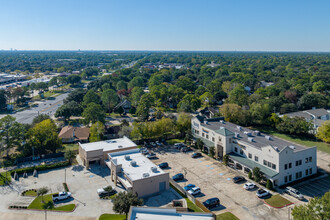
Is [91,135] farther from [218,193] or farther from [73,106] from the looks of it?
[218,193]

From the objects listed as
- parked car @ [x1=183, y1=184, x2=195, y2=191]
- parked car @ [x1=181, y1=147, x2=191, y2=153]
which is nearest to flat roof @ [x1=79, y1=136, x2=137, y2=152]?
parked car @ [x1=181, y1=147, x2=191, y2=153]

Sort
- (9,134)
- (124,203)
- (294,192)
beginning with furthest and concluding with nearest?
(9,134) → (294,192) → (124,203)

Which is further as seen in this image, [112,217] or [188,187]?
[188,187]

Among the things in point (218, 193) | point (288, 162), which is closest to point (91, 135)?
point (218, 193)

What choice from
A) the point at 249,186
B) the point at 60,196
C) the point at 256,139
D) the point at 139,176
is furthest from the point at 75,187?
the point at 256,139

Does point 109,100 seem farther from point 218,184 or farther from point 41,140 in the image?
point 218,184

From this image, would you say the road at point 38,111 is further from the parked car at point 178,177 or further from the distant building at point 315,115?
the distant building at point 315,115

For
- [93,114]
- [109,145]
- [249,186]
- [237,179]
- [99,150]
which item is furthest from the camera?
[93,114]
